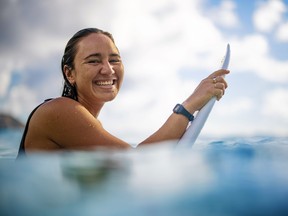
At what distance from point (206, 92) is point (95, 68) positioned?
1.30 meters

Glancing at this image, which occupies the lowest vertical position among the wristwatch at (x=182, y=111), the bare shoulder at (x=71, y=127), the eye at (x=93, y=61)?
the bare shoulder at (x=71, y=127)

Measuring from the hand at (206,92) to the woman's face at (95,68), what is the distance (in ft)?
3.26

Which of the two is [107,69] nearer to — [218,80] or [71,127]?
[71,127]

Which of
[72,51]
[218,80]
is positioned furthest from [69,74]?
→ [218,80]

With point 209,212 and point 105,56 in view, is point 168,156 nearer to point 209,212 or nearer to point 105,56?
point 209,212

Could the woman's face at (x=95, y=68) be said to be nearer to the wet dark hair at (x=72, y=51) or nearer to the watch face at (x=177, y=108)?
the wet dark hair at (x=72, y=51)

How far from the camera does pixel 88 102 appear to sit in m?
4.41

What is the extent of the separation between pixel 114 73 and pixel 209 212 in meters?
2.08

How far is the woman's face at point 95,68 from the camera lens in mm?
4152

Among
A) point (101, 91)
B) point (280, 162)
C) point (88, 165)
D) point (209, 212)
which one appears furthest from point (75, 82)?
point (280, 162)

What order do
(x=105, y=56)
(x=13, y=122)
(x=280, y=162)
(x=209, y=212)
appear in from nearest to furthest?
(x=209, y=212) < (x=280, y=162) < (x=105, y=56) < (x=13, y=122)

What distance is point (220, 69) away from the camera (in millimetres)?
4285

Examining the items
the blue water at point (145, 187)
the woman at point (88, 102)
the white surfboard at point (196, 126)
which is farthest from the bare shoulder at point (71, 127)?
the white surfboard at point (196, 126)

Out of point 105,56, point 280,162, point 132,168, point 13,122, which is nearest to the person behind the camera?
point 132,168
